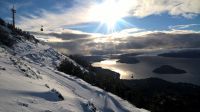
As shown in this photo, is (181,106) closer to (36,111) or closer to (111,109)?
(111,109)

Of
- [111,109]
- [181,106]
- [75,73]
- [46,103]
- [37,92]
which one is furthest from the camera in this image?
[181,106]

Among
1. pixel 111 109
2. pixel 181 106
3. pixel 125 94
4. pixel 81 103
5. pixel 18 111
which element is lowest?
pixel 181 106

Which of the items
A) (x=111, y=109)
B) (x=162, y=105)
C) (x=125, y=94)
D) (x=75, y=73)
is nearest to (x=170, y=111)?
(x=162, y=105)

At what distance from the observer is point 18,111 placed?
14.1 m

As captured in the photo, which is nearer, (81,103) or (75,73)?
(81,103)

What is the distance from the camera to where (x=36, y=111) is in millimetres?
15336

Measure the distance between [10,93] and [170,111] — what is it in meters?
78.4

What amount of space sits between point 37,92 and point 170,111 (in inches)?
2968

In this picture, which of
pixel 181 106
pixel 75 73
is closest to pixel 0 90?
pixel 75 73

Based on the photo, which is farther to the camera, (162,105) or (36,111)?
(162,105)

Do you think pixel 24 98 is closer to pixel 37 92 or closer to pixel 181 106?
pixel 37 92

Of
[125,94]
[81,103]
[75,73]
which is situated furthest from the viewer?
[125,94]

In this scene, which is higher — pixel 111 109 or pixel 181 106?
pixel 111 109

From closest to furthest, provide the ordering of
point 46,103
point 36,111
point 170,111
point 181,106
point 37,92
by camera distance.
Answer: point 36,111, point 46,103, point 37,92, point 170,111, point 181,106
